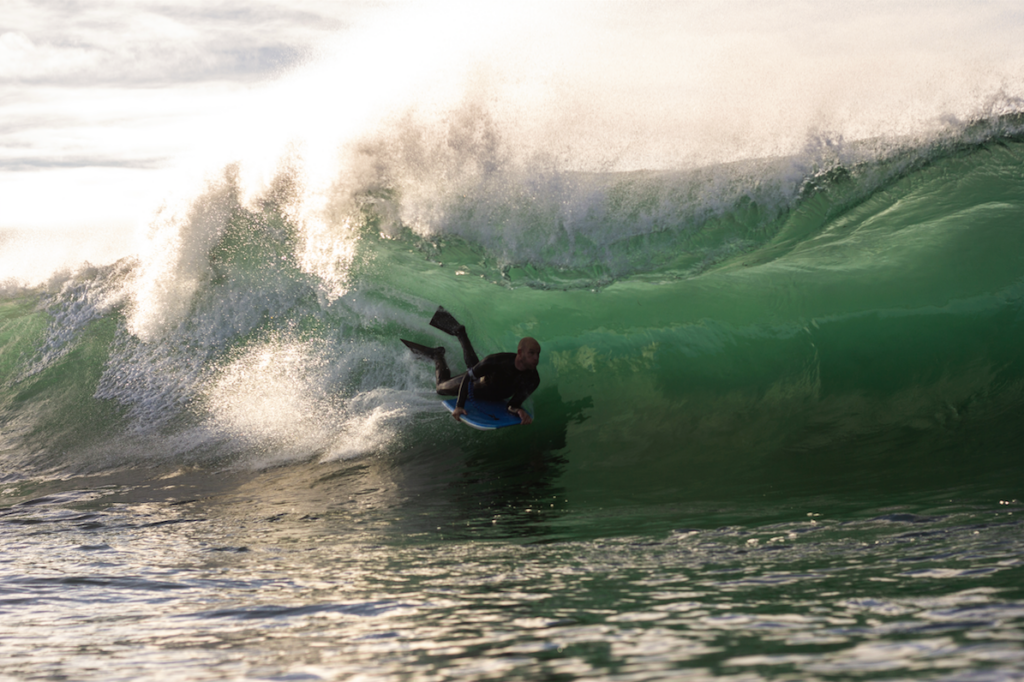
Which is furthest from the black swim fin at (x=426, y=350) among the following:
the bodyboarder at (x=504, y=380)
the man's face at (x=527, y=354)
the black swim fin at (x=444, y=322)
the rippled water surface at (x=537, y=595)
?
the rippled water surface at (x=537, y=595)

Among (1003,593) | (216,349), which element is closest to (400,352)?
(216,349)

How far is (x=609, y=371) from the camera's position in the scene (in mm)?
6500

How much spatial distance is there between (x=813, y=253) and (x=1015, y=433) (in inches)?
83.5

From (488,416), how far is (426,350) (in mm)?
982

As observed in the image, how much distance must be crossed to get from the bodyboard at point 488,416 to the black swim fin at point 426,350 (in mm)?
570

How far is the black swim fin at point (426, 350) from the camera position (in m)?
6.21

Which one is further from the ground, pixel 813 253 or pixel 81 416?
pixel 813 253

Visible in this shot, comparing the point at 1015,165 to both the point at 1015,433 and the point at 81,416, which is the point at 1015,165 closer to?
the point at 1015,433

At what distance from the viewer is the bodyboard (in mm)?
5547

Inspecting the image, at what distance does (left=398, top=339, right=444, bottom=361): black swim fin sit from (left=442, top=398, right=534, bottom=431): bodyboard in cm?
57

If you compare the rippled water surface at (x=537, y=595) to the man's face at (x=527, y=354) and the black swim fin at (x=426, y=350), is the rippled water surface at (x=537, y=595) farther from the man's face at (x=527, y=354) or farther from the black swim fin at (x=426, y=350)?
the black swim fin at (x=426, y=350)

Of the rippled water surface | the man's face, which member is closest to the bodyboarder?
the man's face

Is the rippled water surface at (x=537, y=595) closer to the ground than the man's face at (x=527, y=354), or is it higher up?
closer to the ground

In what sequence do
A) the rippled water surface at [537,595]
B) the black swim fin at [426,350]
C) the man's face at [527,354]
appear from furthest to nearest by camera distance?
the black swim fin at [426,350] < the man's face at [527,354] < the rippled water surface at [537,595]
